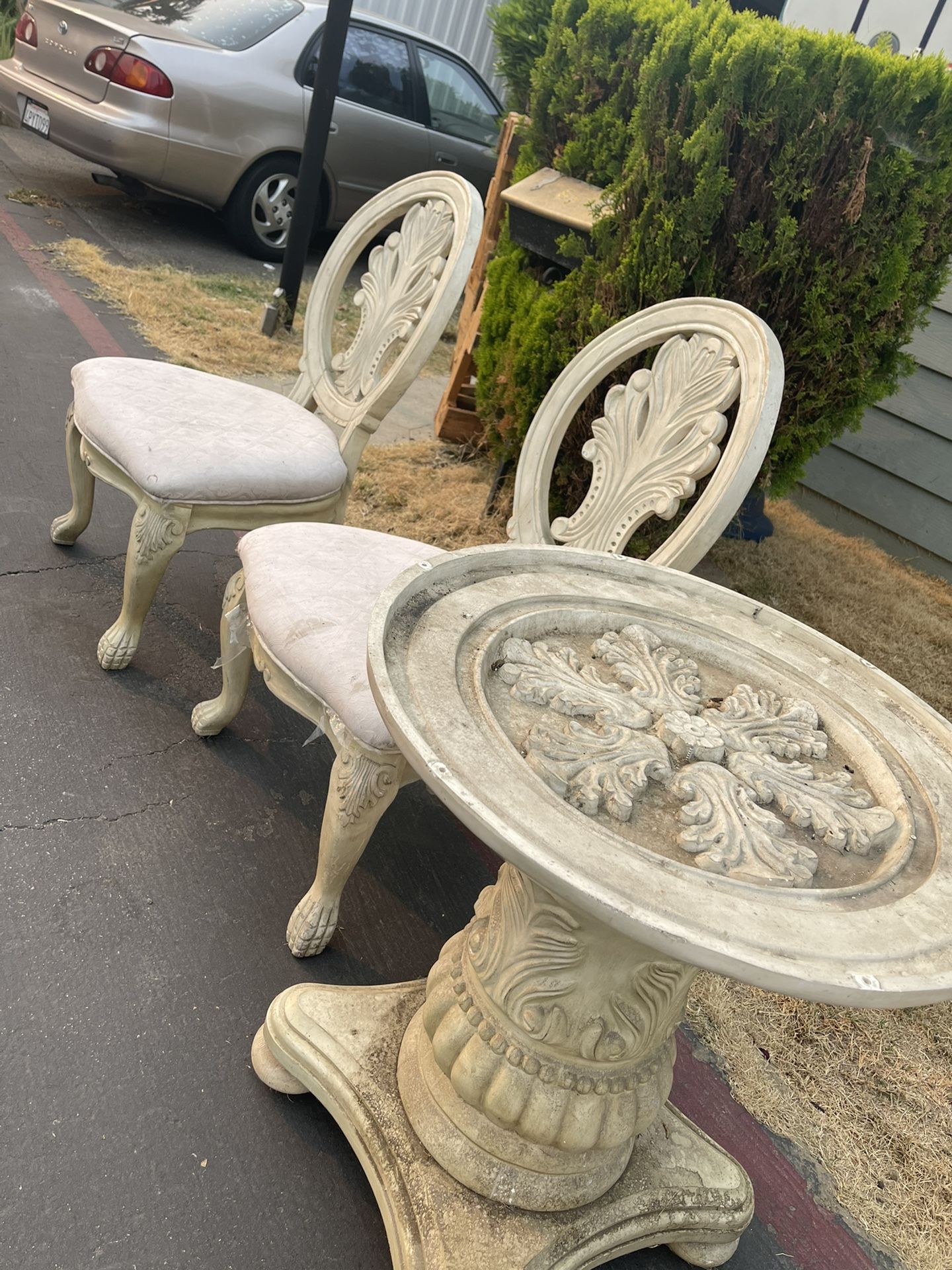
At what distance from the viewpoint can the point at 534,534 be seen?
6.72 ft

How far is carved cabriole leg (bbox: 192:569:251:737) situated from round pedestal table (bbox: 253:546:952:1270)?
1.67 ft

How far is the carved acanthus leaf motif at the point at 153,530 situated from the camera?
1.90 m

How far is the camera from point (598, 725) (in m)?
1.22

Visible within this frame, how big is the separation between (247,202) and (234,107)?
507 millimetres

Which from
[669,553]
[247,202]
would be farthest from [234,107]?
[669,553]

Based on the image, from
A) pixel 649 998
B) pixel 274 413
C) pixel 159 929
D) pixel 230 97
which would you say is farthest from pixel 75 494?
pixel 230 97

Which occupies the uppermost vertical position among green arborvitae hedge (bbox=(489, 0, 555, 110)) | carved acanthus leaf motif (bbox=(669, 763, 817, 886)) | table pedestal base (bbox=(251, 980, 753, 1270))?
green arborvitae hedge (bbox=(489, 0, 555, 110))

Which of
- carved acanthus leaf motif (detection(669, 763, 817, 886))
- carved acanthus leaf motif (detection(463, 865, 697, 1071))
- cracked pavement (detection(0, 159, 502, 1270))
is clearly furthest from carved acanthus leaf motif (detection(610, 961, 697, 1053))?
cracked pavement (detection(0, 159, 502, 1270))

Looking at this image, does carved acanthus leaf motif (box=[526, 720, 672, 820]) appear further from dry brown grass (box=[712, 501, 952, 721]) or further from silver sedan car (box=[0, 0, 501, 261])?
silver sedan car (box=[0, 0, 501, 261])

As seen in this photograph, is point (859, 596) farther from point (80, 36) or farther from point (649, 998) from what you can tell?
point (80, 36)

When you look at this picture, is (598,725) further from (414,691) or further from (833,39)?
(833,39)

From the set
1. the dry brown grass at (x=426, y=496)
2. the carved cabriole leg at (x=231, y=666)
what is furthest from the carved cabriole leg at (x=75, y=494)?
the dry brown grass at (x=426, y=496)

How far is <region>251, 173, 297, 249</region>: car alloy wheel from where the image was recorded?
5375 millimetres

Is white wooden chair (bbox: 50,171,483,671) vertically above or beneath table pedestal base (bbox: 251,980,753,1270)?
above
